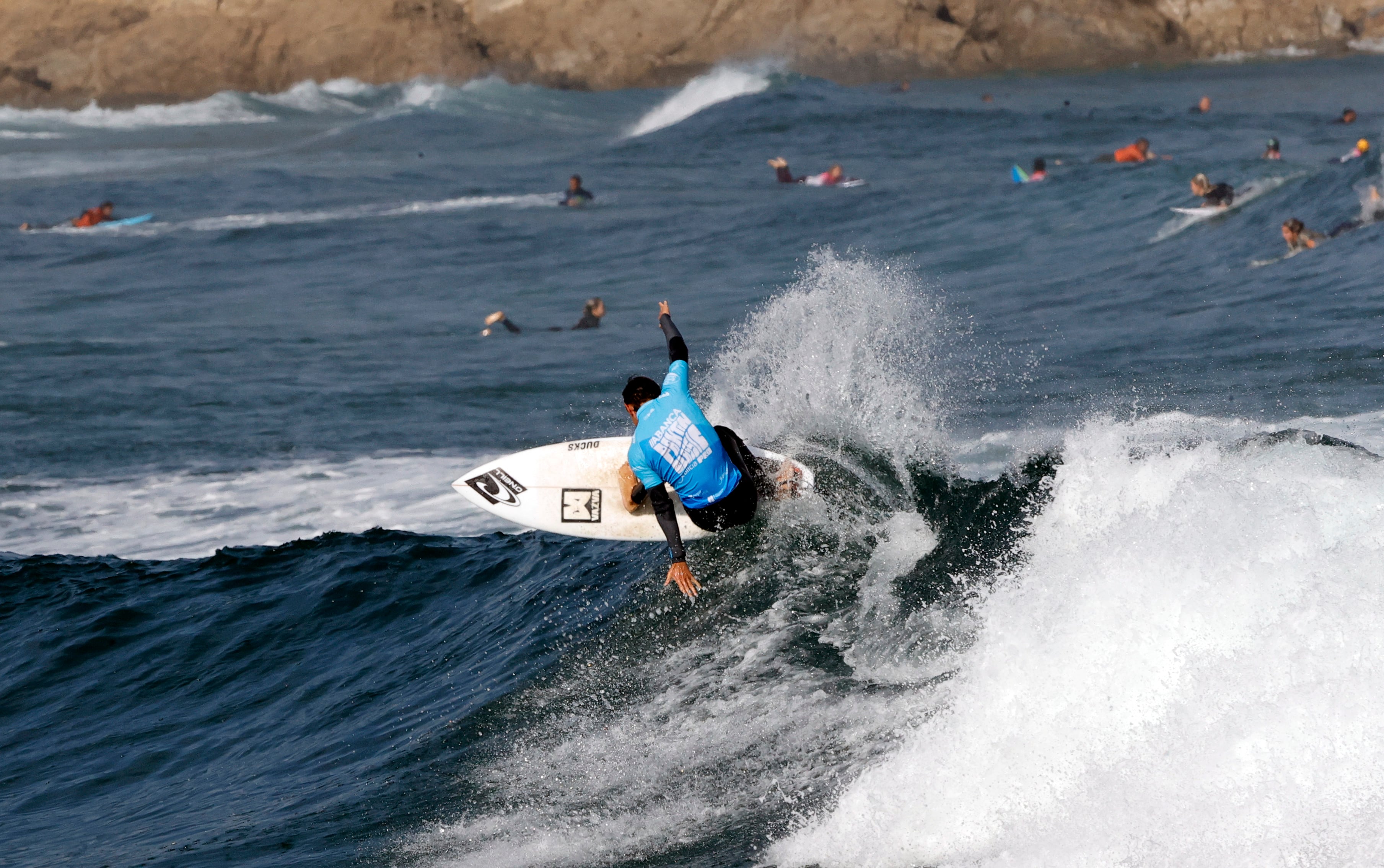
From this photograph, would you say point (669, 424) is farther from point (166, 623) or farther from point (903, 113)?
point (903, 113)

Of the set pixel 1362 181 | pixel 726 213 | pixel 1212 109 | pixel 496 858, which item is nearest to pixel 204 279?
pixel 726 213

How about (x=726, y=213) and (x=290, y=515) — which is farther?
(x=726, y=213)

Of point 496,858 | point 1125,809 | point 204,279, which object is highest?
point 1125,809

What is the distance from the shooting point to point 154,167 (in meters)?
42.9

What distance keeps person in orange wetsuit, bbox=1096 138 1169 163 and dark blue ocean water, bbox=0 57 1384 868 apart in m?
1.49

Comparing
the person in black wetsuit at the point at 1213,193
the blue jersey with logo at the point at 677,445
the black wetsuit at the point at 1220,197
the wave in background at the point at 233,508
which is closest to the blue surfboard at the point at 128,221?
the wave in background at the point at 233,508

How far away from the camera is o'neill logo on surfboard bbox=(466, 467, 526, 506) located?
10109 mm

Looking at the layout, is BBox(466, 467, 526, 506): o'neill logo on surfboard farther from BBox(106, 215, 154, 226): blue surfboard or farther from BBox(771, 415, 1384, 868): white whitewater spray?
BBox(106, 215, 154, 226): blue surfboard

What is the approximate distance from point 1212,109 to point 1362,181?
22.3 meters

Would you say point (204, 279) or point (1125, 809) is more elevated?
point (1125, 809)

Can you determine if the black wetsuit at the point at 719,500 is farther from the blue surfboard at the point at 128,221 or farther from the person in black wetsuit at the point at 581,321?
the blue surfboard at the point at 128,221

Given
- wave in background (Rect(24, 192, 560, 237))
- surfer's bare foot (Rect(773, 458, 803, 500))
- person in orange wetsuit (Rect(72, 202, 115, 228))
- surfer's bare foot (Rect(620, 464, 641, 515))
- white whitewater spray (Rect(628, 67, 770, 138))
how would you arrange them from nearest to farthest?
surfer's bare foot (Rect(773, 458, 803, 500))
surfer's bare foot (Rect(620, 464, 641, 515))
wave in background (Rect(24, 192, 560, 237))
person in orange wetsuit (Rect(72, 202, 115, 228))
white whitewater spray (Rect(628, 67, 770, 138))

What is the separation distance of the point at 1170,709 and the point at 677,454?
11.9ft

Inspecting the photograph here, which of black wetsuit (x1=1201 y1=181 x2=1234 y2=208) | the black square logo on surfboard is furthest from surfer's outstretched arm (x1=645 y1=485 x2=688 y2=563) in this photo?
black wetsuit (x1=1201 y1=181 x2=1234 y2=208)
